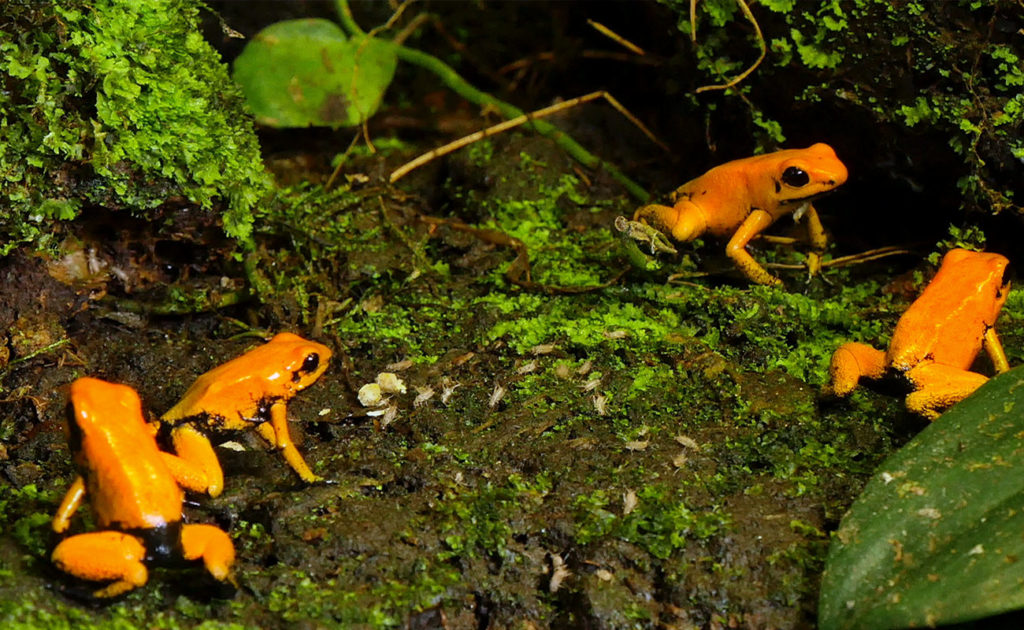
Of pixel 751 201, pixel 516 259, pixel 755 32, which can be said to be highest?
pixel 755 32

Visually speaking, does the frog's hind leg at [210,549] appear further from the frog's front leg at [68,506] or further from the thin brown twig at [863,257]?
the thin brown twig at [863,257]

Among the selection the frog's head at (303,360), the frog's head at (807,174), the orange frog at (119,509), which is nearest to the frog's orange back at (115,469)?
the orange frog at (119,509)

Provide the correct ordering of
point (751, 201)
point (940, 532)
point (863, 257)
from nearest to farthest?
point (940, 532)
point (751, 201)
point (863, 257)

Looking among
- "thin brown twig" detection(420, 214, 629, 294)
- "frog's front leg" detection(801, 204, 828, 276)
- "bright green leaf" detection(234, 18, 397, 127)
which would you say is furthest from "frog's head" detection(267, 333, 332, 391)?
"frog's front leg" detection(801, 204, 828, 276)

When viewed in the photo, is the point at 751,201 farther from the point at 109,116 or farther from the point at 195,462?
the point at 109,116

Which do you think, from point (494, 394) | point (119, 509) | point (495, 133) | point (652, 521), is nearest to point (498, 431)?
point (494, 394)

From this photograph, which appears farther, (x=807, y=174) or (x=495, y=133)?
(x=495, y=133)
